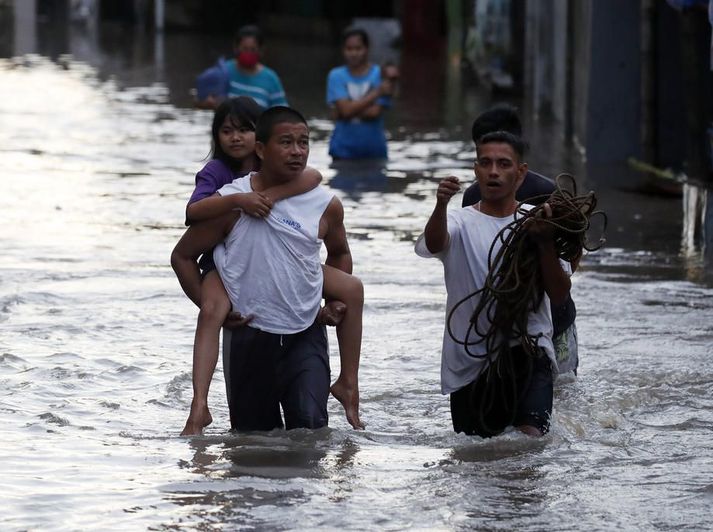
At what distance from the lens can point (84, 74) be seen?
96.9ft

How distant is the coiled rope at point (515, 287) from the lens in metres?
6.23

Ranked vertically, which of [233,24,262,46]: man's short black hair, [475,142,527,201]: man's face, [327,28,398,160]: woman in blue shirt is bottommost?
[475,142,527,201]: man's face

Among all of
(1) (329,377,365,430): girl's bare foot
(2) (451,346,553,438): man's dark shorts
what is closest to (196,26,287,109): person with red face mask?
(1) (329,377,365,430): girl's bare foot

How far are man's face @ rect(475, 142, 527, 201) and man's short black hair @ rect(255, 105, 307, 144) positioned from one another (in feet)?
2.35

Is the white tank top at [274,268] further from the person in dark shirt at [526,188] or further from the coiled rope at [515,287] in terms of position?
the person in dark shirt at [526,188]

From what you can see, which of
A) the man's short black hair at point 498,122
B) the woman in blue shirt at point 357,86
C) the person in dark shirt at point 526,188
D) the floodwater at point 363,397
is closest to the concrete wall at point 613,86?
the floodwater at point 363,397

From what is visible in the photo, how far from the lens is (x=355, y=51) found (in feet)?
48.8

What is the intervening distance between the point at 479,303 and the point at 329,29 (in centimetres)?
3751

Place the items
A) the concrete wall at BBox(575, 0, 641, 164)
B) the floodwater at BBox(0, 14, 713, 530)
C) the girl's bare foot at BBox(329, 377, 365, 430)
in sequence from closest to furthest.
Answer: the floodwater at BBox(0, 14, 713, 530) < the girl's bare foot at BBox(329, 377, 365, 430) < the concrete wall at BBox(575, 0, 641, 164)

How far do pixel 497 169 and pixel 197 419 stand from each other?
1.53 metres

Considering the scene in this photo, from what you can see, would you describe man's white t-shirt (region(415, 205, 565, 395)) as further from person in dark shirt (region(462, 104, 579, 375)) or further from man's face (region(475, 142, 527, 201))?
person in dark shirt (region(462, 104, 579, 375))

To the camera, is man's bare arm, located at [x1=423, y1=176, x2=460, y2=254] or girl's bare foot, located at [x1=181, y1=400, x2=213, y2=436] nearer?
man's bare arm, located at [x1=423, y1=176, x2=460, y2=254]

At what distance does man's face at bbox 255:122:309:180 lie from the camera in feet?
20.8

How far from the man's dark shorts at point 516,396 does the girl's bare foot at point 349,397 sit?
461mm
